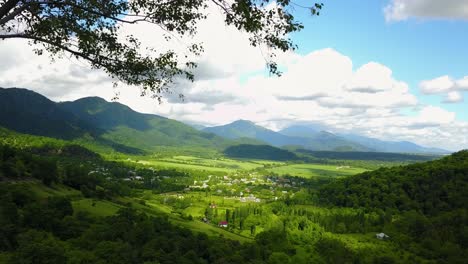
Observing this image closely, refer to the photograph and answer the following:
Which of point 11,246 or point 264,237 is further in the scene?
point 264,237

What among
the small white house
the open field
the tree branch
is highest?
the tree branch

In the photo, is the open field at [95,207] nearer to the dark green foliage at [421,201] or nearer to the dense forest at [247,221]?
the dense forest at [247,221]

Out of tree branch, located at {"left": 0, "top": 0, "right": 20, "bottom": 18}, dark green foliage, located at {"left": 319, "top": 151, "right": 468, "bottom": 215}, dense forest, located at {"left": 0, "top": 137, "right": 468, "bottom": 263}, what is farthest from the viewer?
dark green foliage, located at {"left": 319, "top": 151, "right": 468, "bottom": 215}

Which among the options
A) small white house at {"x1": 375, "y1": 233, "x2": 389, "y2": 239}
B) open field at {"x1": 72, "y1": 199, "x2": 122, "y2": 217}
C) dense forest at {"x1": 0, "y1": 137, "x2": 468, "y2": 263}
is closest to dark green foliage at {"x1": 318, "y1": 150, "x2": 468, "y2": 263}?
dense forest at {"x1": 0, "y1": 137, "x2": 468, "y2": 263}

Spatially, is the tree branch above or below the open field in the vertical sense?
above

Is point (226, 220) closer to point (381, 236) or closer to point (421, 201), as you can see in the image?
point (381, 236)

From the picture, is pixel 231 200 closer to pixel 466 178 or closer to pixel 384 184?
pixel 384 184

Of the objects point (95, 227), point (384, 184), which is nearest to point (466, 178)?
point (384, 184)

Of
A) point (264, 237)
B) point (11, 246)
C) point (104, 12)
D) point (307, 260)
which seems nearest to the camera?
point (104, 12)

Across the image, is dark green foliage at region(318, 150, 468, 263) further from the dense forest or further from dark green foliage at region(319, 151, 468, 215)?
the dense forest

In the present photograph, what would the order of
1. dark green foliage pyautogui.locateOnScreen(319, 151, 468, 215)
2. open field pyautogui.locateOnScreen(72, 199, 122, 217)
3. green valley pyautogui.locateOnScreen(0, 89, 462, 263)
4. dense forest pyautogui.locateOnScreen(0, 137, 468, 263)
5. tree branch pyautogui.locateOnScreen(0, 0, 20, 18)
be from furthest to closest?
dark green foliage pyautogui.locateOnScreen(319, 151, 468, 215), open field pyautogui.locateOnScreen(72, 199, 122, 217), green valley pyautogui.locateOnScreen(0, 89, 462, 263), dense forest pyautogui.locateOnScreen(0, 137, 468, 263), tree branch pyautogui.locateOnScreen(0, 0, 20, 18)

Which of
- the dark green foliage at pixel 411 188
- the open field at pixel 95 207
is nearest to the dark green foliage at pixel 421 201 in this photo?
the dark green foliage at pixel 411 188
